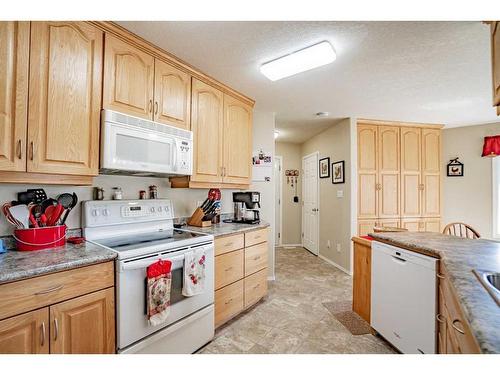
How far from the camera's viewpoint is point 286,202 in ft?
17.9

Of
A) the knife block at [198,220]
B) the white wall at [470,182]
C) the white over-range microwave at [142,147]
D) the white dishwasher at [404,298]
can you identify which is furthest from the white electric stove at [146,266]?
the white wall at [470,182]

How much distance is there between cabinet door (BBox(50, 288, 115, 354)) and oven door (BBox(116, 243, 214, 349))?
0.05 metres

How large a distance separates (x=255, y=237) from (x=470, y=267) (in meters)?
1.68

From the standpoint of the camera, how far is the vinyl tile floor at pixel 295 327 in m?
1.88

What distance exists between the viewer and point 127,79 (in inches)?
69.2

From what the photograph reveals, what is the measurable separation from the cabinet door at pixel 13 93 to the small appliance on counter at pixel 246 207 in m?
1.88

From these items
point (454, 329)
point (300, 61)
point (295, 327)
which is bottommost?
point (295, 327)

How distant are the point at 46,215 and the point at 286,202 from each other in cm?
449

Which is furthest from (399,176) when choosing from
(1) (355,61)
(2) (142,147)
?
(2) (142,147)

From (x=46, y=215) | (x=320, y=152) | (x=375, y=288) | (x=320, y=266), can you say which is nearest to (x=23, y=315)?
(x=46, y=215)

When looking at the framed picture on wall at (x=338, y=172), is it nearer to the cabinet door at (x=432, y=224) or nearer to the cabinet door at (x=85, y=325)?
the cabinet door at (x=432, y=224)

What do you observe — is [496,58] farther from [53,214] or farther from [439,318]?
[53,214]

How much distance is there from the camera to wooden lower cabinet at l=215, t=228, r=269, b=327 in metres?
2.09

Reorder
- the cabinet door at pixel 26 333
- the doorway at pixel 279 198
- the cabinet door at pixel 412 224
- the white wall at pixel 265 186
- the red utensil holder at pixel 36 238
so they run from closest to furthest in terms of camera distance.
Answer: the cabinet door at pixel 26 333, the red utensil holder at pixel 36 238, the white wall at pixel 265 186, the cabinet door at pixel 412 224, the doorway at pixel 279 198
